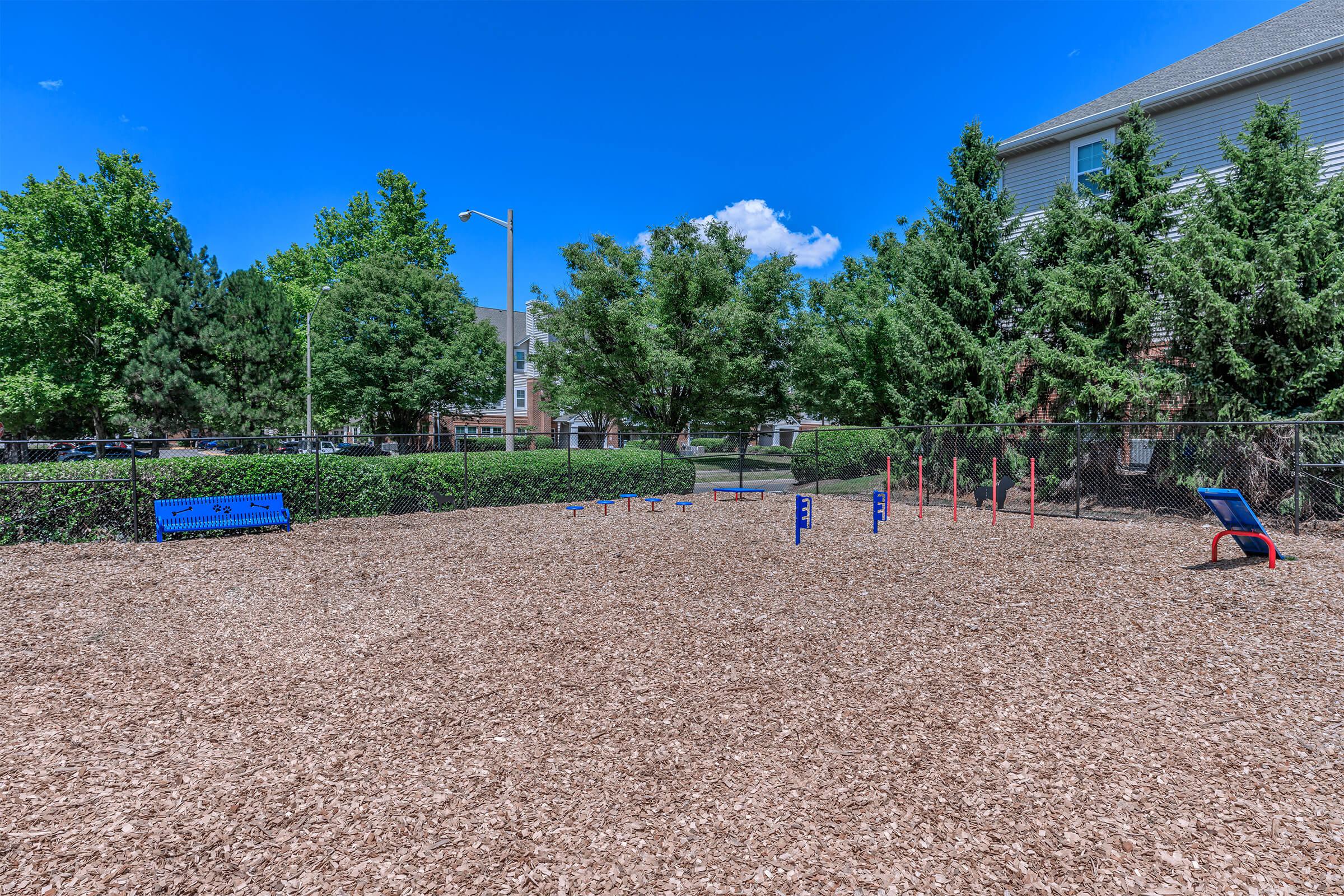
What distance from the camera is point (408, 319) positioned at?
1002 inches

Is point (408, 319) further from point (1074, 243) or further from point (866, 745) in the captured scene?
point (866, 745)

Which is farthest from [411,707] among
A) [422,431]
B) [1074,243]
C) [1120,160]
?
[422,431]

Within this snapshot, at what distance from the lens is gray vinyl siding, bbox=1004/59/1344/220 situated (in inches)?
557

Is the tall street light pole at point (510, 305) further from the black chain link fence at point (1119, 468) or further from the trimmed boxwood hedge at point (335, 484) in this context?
the black chain link fence at point (1119, 468)

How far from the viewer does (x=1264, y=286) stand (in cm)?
1067

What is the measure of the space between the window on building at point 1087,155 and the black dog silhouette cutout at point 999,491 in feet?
29.8

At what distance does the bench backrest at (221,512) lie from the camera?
10062mm

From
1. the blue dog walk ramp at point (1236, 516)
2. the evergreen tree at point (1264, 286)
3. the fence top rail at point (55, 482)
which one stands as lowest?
the blue dog walk ramp at point (1236, 516)

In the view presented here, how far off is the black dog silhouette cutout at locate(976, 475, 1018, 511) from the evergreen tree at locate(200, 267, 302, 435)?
28.0m

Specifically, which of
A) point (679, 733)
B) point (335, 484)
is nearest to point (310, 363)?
point (335, 484)

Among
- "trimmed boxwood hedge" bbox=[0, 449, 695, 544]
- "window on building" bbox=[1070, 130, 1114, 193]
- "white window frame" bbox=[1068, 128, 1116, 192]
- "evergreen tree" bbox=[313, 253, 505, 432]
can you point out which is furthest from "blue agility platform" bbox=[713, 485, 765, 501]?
"evergreen tree" bbox=[313, 253, 505, 432]

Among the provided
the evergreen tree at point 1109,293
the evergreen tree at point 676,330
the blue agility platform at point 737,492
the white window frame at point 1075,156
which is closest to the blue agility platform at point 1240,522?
the evergreen tree at point 1109,293

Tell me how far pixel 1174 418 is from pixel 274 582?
51.4 feet

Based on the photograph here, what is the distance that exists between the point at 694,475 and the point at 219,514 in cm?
1097
